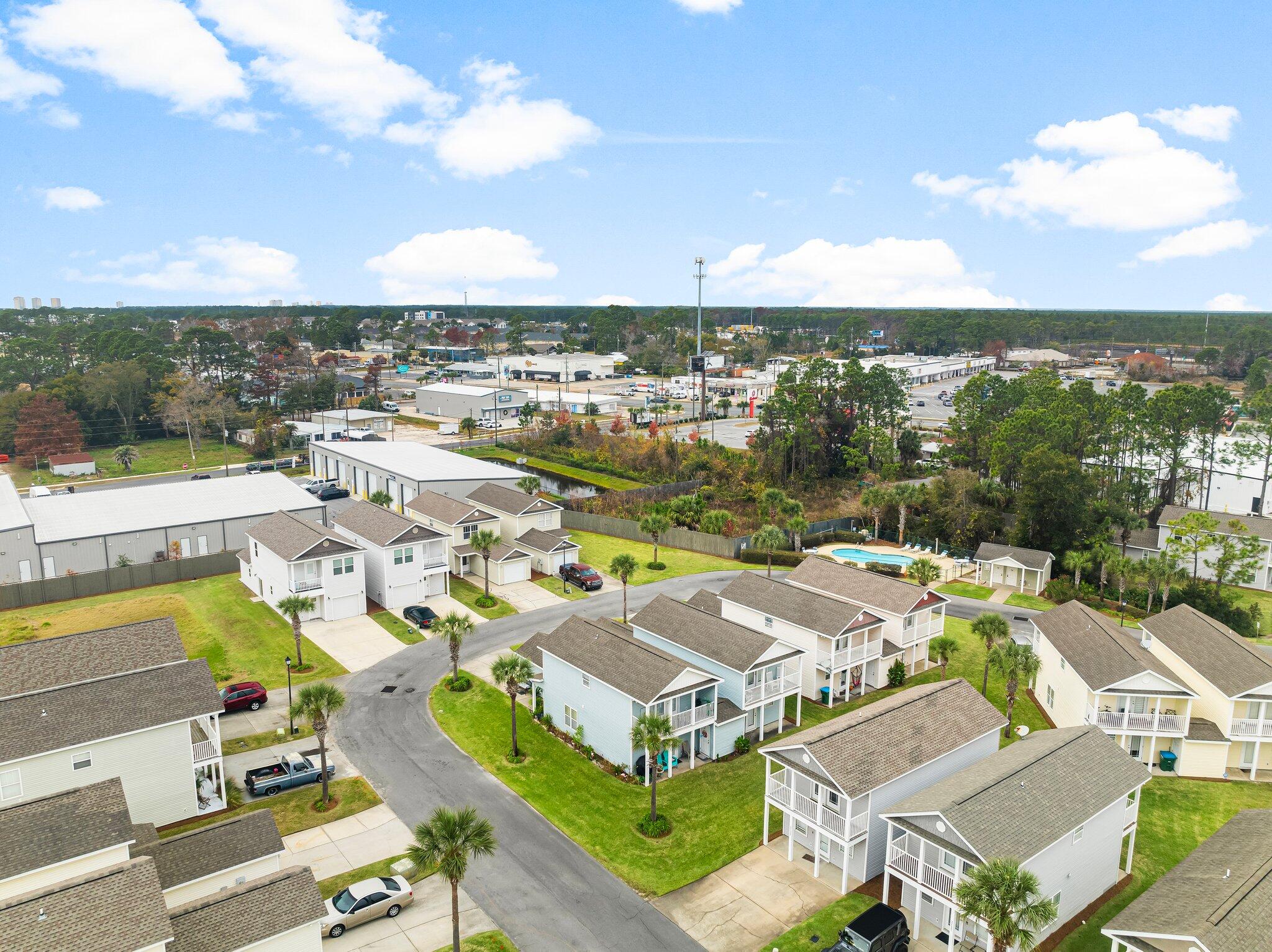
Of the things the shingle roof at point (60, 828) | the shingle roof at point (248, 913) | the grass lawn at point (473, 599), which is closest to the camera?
the shingle roof at point (248, 913)

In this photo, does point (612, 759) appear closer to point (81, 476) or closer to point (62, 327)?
point (81, 476)

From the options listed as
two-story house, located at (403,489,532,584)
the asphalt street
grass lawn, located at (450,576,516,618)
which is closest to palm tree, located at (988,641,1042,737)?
the asphalt street

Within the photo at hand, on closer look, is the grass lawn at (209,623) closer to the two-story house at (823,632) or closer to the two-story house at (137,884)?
the two-story house at (137,884)

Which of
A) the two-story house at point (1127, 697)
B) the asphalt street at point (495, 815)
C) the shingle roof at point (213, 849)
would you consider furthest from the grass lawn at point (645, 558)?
the shingle roof at point (213, 849)

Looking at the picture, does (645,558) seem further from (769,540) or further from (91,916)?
(91,916)

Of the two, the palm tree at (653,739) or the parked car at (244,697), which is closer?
the palm tree at (653,739)

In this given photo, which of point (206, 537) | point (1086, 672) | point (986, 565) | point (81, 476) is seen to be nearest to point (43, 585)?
point (206, 537)

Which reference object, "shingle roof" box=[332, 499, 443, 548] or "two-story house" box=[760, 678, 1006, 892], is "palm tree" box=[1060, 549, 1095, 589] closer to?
"two-story house" box=[760, 678, 1006, 892]

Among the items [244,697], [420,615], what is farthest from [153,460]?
[244,697]
